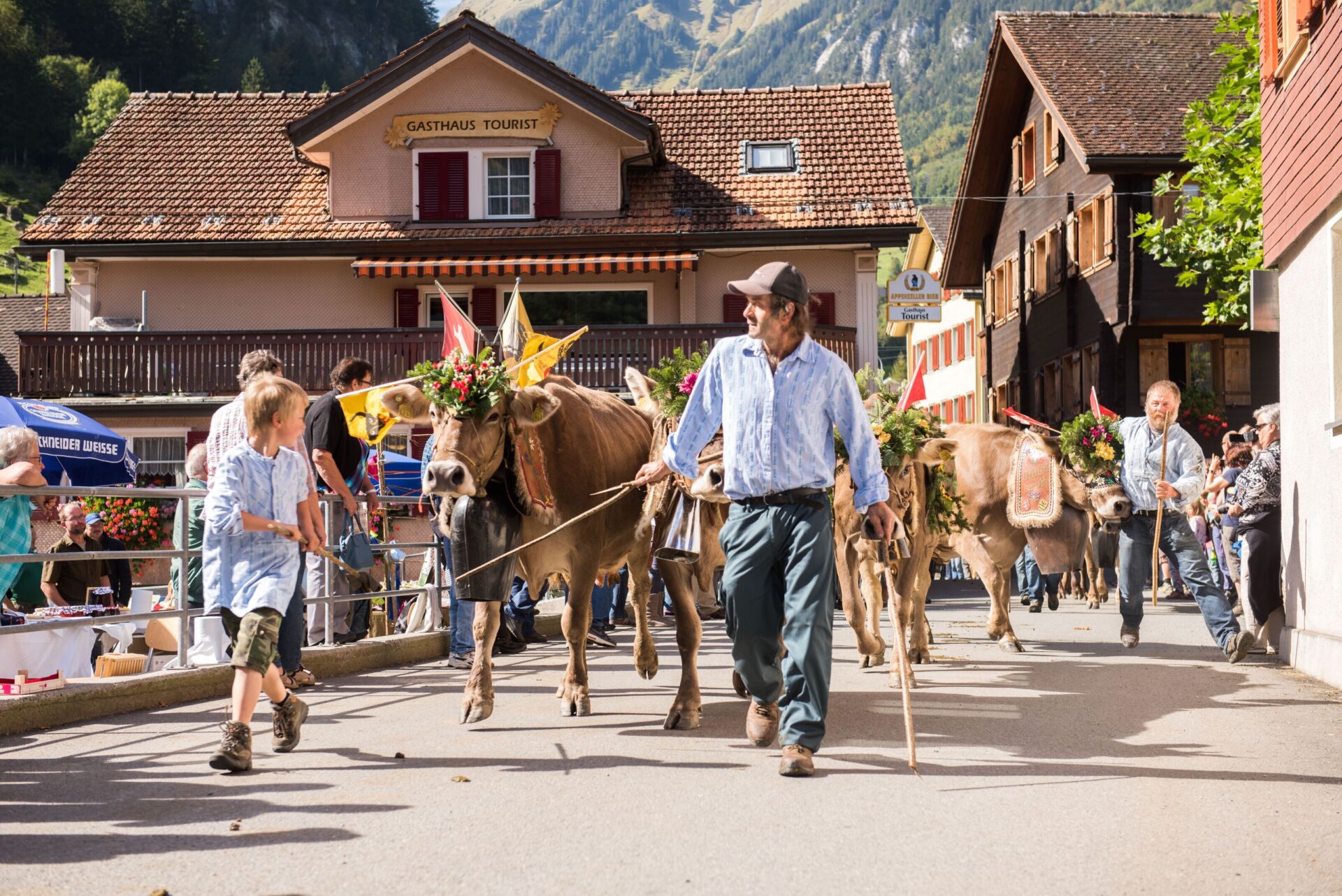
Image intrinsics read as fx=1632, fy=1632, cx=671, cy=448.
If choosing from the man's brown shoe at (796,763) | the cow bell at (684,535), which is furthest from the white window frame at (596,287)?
the man's brown shoe at (796,763)

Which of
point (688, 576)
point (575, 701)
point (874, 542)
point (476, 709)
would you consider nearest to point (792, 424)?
point (688, 576)

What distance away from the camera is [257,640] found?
270 inches

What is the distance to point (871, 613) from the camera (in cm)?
1102

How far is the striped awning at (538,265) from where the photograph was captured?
101ft

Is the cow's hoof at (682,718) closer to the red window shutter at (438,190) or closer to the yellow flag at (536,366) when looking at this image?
the yellow flag at (536,366)

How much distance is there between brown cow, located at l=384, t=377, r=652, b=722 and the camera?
26.8 ft

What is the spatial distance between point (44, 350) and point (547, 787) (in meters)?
27.6

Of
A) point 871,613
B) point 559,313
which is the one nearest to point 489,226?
point 559,313

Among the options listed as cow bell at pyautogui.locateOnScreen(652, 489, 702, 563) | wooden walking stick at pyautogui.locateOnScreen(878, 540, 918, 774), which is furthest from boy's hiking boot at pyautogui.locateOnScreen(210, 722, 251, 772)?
wooden walking stick at pyautogui.locateOnScreen(878, 540, 918, 774)

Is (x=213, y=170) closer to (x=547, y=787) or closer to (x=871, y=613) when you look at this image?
(x=871, y=613)

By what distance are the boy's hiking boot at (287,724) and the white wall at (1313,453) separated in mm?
6372

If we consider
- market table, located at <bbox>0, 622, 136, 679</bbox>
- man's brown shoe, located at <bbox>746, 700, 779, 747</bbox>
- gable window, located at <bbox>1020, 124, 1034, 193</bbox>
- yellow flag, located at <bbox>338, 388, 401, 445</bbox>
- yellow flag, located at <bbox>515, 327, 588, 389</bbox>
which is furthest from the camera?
gable window, located at <bbox>1020, 124, 1034, 193</bbox>

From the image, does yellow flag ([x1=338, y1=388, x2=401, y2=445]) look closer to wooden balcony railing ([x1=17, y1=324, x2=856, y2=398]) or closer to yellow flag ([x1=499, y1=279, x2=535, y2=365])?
yellow flag ([x1=499, y1=279, x2=535, y2=365])

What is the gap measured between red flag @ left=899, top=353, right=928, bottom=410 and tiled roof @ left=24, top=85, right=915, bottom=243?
68.6 ft
